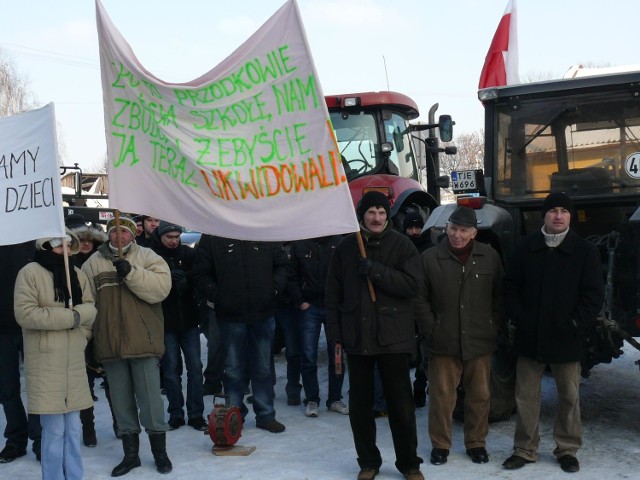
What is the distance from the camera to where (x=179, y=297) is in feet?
22.7

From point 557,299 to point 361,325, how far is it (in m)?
1.34

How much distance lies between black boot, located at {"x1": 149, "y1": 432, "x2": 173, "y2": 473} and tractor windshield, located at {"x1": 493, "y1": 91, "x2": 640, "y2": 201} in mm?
3438

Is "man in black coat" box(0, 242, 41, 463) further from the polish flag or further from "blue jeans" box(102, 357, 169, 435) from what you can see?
the polish flag

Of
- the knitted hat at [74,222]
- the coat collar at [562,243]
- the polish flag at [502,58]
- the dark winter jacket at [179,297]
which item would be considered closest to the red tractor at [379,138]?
the polish flag at [502,58]

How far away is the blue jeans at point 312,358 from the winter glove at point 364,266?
83.7 inches

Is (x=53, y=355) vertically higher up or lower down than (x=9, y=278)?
lower down

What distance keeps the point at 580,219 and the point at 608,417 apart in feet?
5.36

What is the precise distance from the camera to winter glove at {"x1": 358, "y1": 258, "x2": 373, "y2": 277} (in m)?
5.37

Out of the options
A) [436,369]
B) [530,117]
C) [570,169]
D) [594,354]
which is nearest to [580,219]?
[570,169]

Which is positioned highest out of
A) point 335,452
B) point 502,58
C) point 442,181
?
point 502,58

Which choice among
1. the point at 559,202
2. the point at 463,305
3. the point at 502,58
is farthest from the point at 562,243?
the point at 502,58

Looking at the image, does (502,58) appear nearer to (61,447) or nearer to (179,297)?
(179,297)

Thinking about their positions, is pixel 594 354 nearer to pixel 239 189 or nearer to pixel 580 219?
pixel 580 219

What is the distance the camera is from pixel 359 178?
10.0 metres
